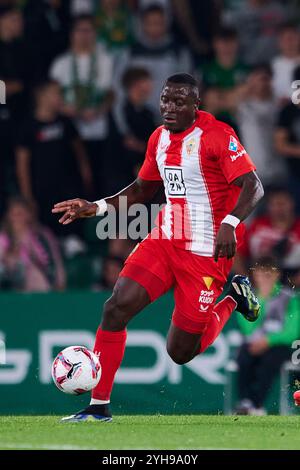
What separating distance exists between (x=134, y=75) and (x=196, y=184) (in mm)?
4946

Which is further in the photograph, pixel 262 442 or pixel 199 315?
pixel 199 315

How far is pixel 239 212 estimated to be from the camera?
316 inches

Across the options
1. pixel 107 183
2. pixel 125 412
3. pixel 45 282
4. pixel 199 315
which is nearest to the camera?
pixel 199 315

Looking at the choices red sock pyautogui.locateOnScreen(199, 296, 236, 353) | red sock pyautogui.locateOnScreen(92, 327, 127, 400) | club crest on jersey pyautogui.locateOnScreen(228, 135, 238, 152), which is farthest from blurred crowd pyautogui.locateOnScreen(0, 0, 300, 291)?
club crest on jersey pyautogui.locateOnScreen(228, 135, 238, 152)

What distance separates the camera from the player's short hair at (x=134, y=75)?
43.3ft

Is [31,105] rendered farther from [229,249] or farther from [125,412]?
[229,249]

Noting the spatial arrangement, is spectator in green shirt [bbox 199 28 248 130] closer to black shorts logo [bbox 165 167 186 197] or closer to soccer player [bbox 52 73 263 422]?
soccer player [bbox 52 73 263 422]

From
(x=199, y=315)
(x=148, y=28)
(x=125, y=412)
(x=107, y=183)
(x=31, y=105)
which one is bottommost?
(x=125, y=412)

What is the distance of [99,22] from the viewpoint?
1404 centimetres

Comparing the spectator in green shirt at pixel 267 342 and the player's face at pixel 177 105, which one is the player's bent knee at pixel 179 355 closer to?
the player's face at pixel 177 105

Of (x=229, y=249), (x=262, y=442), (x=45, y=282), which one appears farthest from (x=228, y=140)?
(x=45, y=282)

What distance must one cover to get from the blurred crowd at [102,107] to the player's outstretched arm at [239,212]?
4362mm
